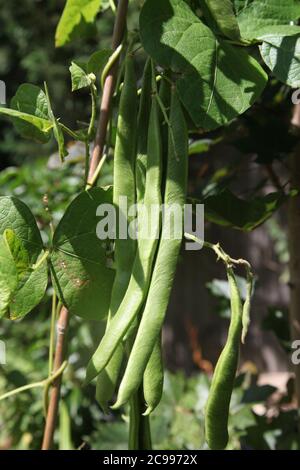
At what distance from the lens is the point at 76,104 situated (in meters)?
3.74

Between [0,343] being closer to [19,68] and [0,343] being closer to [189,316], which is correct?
[189,316]

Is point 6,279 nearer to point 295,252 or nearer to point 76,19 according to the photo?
point 76,19

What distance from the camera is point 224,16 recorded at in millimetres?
632

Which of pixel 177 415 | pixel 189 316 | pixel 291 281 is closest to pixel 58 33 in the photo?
pixel 291 281

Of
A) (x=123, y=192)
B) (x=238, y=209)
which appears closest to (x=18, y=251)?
(x=123, y=192)

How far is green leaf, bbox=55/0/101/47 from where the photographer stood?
33.7 inches

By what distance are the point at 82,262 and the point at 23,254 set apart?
0.06 metres

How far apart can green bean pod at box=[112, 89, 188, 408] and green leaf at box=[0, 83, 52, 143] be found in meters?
0.13

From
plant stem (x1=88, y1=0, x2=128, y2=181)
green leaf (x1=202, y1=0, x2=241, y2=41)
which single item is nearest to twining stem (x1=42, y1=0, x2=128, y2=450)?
plant stem (x1=88, y1=0, x2=128, y2=181)

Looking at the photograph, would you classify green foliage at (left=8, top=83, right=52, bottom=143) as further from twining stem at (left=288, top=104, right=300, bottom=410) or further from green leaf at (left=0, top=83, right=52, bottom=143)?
twining stem at (left=288, top=104, right=300, bottom=410)

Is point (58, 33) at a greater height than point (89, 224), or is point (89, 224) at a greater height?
point (58, 33)

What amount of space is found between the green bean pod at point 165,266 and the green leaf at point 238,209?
0.71 ft

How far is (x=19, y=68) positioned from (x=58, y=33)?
353 centimetres

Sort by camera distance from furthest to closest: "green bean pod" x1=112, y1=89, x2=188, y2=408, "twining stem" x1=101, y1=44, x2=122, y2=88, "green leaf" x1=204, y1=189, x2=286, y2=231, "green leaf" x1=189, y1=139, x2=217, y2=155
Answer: "green leaf" x1=189, y1=139, x2=217, y2=155 < "green leaf" x1=204, y1=189, x2=286, y2=231 < "twining stem" x1=101, y1=44, x2=122, y2=88 < "green bean pod" x1=112, y1=89, x2=188, y2=408
